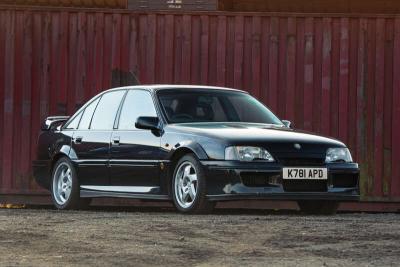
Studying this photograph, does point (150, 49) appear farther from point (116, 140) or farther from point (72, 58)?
point (116, 140)

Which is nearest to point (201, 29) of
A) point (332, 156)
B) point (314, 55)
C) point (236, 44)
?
point (236, 44)

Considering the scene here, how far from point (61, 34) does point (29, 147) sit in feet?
5.55

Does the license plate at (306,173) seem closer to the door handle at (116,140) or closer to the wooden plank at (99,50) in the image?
the door handle at (116,140)

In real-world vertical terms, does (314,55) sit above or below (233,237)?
above

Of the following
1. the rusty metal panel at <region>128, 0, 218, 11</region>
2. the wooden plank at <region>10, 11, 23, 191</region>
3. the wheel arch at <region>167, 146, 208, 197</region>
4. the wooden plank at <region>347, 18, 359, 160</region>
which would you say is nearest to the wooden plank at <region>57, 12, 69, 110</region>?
the wooden plank at <region>10, 11, 23, 191</region>

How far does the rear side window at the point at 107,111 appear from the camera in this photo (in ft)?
40.9

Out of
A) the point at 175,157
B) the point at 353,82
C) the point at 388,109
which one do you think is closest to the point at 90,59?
the point at 353,82

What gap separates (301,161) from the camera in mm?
10906

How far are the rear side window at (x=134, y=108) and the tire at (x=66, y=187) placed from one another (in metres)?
0.89

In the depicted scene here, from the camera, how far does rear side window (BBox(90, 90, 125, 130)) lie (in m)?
12.5

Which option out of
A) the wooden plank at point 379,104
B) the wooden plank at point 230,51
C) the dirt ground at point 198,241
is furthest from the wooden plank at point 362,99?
the dirt ground at point 198,241

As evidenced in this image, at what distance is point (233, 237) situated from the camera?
28.9 ft

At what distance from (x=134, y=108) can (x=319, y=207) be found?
225 centimetres

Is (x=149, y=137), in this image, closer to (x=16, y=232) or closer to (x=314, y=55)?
(x=16, y=232)
